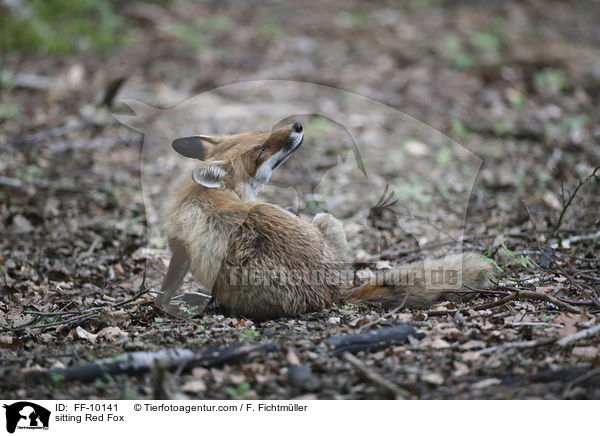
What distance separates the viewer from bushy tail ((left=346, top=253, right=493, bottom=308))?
4914mm

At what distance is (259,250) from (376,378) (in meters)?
1.50

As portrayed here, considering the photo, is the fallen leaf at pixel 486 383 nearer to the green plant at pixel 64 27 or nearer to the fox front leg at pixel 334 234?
the fox front leg at pixel 334 234

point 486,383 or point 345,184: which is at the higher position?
point 345,184

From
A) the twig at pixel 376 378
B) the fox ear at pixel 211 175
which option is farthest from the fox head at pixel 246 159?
the twig at pixel 376 378

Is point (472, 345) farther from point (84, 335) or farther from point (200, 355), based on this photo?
point (84, 335)

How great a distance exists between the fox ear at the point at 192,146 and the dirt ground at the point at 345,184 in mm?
917

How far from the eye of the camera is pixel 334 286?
4.99 meters

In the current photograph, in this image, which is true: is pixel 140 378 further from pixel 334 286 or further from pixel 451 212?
pixel 451 212

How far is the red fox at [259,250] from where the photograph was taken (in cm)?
471

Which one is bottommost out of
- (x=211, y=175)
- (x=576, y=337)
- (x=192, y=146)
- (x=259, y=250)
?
(x=576, y=337)

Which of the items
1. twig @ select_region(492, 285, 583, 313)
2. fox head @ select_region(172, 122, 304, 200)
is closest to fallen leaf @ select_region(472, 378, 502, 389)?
twig @ select_region(492, 285, 583, 313)

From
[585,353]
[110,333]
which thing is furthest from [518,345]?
[110,333]
